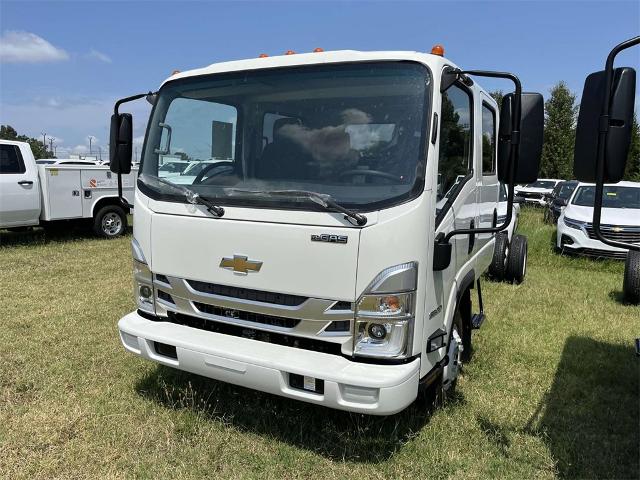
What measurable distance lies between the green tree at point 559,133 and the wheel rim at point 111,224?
26307mm

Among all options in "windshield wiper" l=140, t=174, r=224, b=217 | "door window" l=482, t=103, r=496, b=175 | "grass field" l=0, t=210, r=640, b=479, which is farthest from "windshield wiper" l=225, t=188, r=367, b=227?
"door window" l=482, t=103, r=496, b=175

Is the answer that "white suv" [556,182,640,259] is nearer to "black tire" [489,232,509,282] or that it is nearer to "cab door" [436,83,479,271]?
"black tire" [489,232,509,282]

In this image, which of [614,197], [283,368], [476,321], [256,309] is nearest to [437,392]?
[476,321]

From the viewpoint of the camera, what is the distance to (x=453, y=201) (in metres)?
3.15

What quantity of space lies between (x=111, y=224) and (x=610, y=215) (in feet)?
32.1

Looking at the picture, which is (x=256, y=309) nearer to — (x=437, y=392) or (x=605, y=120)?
(x=437, y=392)

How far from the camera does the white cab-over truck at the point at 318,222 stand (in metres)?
2.61

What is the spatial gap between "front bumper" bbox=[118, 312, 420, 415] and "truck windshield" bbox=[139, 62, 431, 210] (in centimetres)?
80

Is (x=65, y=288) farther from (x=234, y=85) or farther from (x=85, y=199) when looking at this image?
(x=234, y=85)

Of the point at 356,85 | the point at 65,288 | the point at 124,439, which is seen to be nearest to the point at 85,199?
the point at 65,288

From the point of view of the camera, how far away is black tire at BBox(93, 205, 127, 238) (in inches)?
425

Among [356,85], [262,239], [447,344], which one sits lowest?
[447,344]

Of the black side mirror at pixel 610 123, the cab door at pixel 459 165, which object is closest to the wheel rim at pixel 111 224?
the cab door at pixel 459 165

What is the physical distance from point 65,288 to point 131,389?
3.58m
